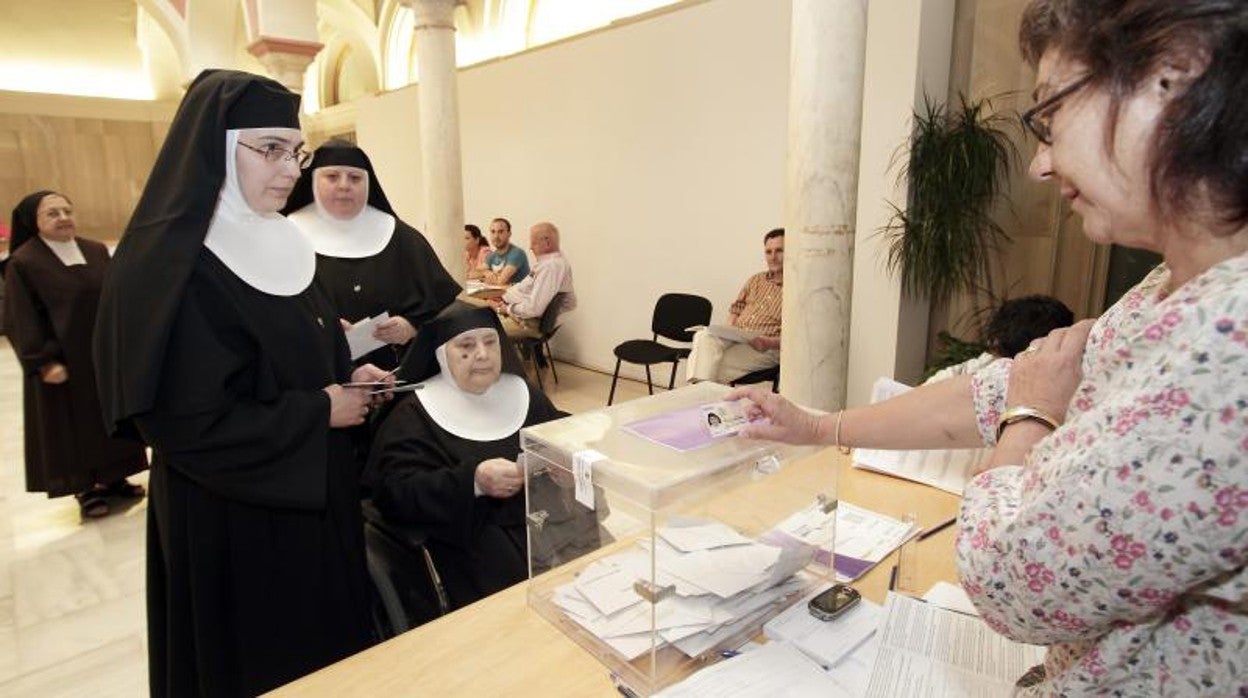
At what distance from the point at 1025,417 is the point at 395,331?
2349mm

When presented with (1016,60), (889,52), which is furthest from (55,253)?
(1016,60)

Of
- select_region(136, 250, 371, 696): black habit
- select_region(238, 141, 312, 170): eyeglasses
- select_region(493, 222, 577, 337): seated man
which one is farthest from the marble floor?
select_region(493, 222, 577, 337): seated man

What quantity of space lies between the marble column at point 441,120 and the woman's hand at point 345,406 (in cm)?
455

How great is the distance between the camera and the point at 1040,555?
2.13 feet

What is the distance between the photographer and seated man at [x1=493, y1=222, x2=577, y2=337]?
582 cm

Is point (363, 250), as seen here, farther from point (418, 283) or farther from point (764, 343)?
point (764, 343)

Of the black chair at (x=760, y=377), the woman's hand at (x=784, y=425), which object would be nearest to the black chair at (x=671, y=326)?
the black chair at (x=760, y=377)

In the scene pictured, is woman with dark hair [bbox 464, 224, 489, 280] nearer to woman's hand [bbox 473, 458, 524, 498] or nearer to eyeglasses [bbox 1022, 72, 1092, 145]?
woman's hand [bbox 473, 458, 524, 498]

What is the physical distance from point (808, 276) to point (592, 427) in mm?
2293

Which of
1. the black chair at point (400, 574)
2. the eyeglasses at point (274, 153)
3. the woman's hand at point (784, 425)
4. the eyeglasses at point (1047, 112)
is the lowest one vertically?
the black chair at point (400, 574)

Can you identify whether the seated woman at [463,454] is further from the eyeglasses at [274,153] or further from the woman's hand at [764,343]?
the woman's hand at [764,343]

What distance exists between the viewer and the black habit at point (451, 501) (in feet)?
6.77

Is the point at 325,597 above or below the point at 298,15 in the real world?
below

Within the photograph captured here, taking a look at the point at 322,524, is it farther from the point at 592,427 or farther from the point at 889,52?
the point at 889,52
